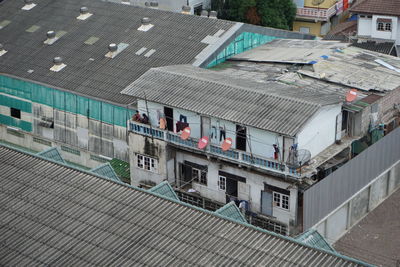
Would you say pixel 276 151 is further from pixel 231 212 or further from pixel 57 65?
pixel 57 65

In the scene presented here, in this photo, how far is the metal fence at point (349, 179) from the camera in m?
64.4

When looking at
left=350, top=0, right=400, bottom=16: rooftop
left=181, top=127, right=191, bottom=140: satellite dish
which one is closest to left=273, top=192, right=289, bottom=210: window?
left=181, top=127, right=191, bottom=140: satellite dish

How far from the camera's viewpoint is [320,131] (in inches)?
2621

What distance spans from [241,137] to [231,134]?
1004mm

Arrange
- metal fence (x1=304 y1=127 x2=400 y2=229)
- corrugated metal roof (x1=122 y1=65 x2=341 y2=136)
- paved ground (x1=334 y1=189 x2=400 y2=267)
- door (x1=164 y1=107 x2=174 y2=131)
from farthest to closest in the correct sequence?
1. door (x1=164 y1=107 x2=174 y2=131)
2. paved ground (x1=334 y1=189 x2=400 y2=267)
3. metal fence (x1=304 y1=127 x2=400 y2=229)
4. corrugated metal roof (x1=122 y1=65 x2=341 y2=136)

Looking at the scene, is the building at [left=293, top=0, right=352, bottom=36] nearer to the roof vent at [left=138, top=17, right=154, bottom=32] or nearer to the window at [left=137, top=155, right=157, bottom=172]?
the roof vent at [left=138, top=17, right=154, bottom=32]

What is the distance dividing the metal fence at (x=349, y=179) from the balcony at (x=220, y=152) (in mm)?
3031

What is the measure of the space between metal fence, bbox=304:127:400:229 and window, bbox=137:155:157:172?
52.1 feet

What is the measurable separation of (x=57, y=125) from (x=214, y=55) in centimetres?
1866

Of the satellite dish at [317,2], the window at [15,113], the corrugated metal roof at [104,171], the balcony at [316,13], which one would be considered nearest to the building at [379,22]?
the balcony at [316,13]

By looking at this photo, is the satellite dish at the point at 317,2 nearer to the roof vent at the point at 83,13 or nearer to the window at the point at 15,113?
the roof vent at the point at 83,13

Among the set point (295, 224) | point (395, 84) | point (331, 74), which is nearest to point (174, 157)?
point (295, 224)

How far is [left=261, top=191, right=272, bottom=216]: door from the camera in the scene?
65.6 metres

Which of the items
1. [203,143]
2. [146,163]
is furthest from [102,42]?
[203,143]
